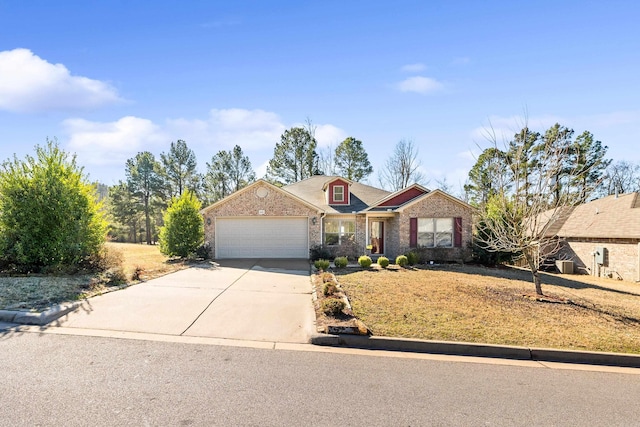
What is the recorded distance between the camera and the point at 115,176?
3916 cm

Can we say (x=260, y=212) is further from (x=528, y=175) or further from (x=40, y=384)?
(x=40, y=384)

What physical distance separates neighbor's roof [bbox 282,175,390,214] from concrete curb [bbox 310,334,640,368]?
1265 centimetres

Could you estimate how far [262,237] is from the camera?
17344 mm

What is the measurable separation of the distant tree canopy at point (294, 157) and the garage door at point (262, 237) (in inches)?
688

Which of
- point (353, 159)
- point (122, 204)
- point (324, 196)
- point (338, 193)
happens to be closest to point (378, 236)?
point (338, 193)

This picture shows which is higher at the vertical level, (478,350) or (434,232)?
(434,232)

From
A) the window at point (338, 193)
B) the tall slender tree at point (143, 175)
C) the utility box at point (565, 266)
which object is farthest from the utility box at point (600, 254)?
the tall slender tree at point (143, 175)

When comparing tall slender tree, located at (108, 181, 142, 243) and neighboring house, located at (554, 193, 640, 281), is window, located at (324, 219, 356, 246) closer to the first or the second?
neighboring house, located at (554, 193, 640, 281)

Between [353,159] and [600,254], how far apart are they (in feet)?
72.0

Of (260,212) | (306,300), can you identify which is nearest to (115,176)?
(260,212)

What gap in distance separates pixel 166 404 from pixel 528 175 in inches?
442

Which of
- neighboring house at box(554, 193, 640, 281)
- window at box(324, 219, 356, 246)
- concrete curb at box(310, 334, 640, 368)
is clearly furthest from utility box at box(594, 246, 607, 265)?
concrete curb at box(310, 334, 640, 368)

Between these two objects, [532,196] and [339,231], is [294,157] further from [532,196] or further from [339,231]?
[532,196]

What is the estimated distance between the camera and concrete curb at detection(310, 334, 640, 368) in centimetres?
521
